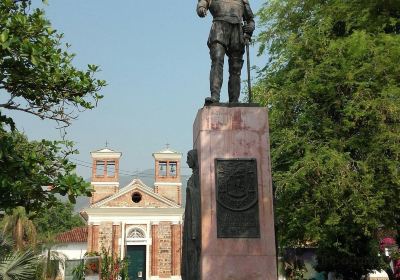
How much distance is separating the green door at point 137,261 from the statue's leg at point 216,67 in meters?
31.5

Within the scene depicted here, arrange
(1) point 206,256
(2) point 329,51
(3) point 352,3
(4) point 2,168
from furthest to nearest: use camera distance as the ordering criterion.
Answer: (3) point 352,3 → (2) point 329,51 → (4) point 2,168 → (1) point 206,256

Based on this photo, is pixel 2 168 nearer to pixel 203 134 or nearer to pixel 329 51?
pixel 203 134

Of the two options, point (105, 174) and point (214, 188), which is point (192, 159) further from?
point (105, 174)

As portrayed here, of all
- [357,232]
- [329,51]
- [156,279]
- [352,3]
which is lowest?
[156,279]

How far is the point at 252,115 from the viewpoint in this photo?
22.6 feet

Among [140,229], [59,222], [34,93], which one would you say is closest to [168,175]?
[140,229]

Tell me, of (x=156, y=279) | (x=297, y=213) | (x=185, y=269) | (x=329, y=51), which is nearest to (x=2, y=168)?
(x=185, y=269)

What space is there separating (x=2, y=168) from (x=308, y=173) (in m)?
8.25

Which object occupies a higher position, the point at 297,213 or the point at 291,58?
the point at 291,58

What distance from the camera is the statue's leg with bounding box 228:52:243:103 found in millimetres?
7443

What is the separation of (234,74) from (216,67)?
1.23ft

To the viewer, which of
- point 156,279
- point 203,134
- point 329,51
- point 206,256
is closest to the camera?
point 206,256

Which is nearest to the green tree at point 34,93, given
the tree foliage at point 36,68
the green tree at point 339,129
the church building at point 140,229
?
the tree foliage at point 36,68

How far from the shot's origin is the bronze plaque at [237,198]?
6336 mm
